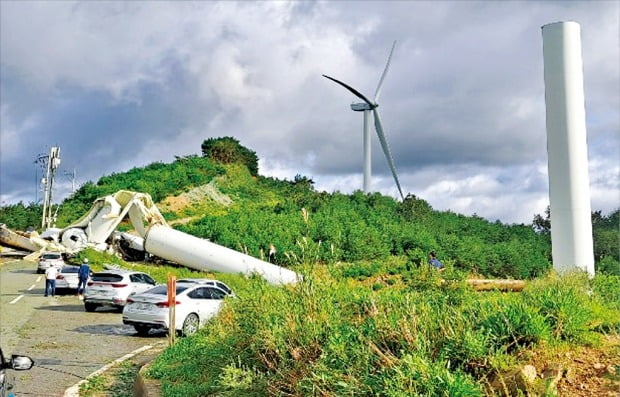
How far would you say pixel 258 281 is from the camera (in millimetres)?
10445

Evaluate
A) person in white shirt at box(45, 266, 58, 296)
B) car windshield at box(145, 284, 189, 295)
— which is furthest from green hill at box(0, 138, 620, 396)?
person in white shirt at box(45, 266, 58, 296)

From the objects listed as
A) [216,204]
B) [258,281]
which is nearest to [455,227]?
[216,204]

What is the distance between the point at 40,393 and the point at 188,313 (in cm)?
816

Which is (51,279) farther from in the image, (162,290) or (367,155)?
(367,155)

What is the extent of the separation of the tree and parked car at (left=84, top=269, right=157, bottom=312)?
57339 mm

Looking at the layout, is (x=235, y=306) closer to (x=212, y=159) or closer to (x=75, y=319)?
(x=75, y=319)

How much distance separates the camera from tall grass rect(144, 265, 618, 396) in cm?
592

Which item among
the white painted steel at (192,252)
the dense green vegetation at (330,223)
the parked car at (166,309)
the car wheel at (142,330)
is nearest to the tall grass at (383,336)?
the parked car at (166,309)

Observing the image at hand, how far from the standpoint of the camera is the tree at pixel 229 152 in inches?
3278

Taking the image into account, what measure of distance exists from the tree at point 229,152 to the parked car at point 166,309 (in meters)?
63.6

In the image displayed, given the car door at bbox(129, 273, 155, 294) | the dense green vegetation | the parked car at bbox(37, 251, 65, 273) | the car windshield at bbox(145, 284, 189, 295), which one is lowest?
the car windshield at bbox(145, 284, 189, 295)

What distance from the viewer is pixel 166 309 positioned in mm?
18688

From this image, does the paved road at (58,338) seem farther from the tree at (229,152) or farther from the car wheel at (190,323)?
the tree at (229,152)

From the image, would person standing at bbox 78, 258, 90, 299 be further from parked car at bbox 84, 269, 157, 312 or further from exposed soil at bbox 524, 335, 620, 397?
exposed soil at bbox 524, 335, 620, 397
